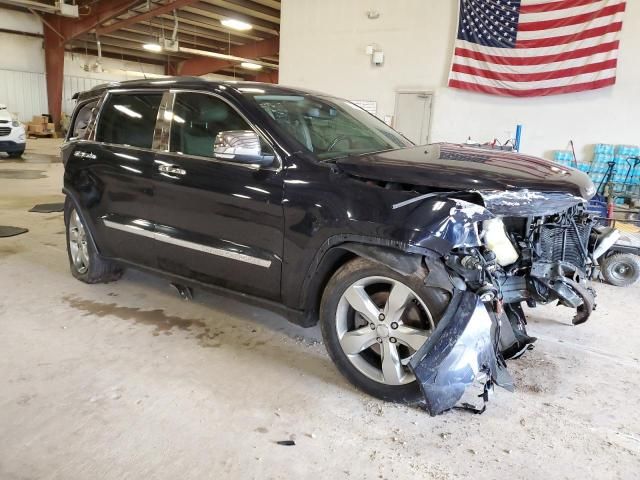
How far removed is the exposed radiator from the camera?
9.22 ft

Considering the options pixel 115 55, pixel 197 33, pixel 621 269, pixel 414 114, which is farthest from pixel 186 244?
pixel 115 55

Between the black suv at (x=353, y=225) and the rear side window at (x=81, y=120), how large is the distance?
0.61 meters

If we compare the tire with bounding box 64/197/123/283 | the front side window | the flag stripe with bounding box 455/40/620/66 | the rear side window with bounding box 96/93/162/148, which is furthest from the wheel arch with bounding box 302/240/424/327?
the flag stripe with bounding box 455/40/620/66

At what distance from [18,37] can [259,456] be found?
77.6 ft

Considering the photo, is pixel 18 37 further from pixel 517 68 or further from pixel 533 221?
pixel 533 221

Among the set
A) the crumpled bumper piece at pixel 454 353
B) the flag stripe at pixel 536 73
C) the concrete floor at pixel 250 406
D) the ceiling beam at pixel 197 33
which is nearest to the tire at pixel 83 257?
the concrete floor at pixel 250 406

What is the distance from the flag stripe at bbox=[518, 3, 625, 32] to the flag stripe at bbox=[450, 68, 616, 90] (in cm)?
81

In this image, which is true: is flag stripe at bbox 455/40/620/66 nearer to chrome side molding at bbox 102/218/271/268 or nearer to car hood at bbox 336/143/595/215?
car hood at bbox 336/143/595/215

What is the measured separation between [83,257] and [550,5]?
7.81m

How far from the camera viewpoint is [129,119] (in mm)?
3697

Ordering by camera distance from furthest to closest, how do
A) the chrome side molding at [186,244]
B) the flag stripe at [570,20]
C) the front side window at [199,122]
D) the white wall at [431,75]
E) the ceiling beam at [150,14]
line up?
the ceiling beam at [150,14] → the white wall at [431,75] → the flag stripe at [570,20] → the front side window at [199,122] → the chrome side molding at [186,244]

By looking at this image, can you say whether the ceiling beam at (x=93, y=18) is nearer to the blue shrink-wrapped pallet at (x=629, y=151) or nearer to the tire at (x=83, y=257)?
the tire at (x=83, y=257)

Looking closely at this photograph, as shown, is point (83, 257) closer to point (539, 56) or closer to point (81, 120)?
point (81, 120)

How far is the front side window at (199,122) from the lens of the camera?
10.3 feet
